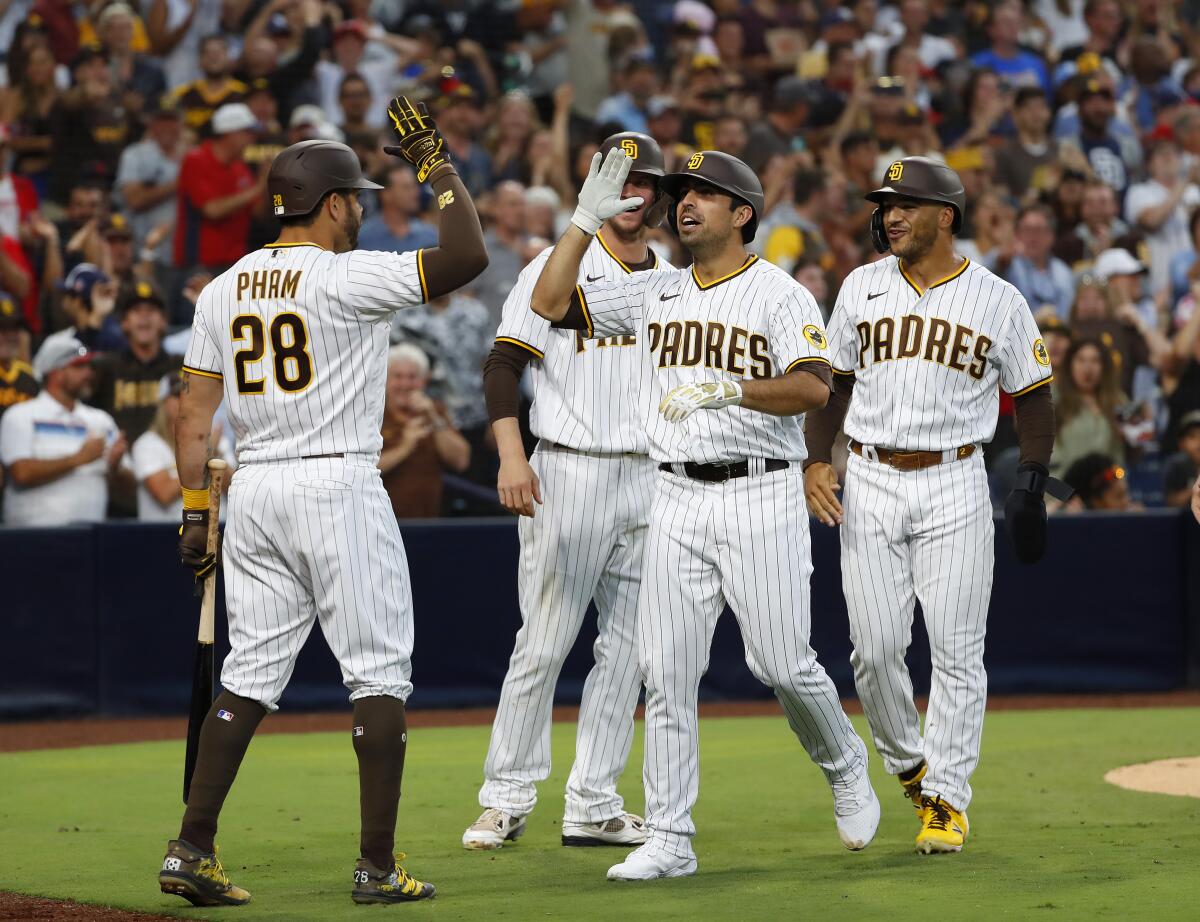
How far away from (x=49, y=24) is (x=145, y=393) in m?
3.41

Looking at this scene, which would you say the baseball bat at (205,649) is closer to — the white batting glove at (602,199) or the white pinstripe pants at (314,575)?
the white pinstripe pants at (314,575)

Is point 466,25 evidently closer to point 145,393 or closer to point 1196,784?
point 145,393

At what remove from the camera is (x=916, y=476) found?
5254 millimetres

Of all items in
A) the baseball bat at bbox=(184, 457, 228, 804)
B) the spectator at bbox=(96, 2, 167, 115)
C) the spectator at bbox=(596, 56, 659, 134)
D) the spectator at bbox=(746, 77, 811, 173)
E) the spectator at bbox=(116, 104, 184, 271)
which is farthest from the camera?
the spectator at bbox=(596, 56, 659, 134)

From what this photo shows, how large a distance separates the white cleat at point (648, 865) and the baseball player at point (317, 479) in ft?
1.77

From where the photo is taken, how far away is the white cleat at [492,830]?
539 centimetres

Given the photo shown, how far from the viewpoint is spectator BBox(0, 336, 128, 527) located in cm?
894

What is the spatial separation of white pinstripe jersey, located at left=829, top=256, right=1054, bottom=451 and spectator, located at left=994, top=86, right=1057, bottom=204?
25.4ft

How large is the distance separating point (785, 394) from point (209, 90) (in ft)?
24.4

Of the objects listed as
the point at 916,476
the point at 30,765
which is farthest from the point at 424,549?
the point at 916,476

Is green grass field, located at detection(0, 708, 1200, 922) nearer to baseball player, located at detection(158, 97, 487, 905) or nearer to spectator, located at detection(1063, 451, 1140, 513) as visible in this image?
baseball player, located at detection(158, 97, 487, 905)

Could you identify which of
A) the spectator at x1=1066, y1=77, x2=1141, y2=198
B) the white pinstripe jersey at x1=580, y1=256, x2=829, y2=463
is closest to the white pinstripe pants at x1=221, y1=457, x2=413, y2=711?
the white pinstripe jersey at x1=580, y1=256, x2=829, y2=463

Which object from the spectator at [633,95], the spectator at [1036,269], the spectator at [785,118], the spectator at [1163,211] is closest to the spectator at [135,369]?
the spectator at [633,95]

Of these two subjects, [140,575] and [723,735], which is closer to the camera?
[723,735]
